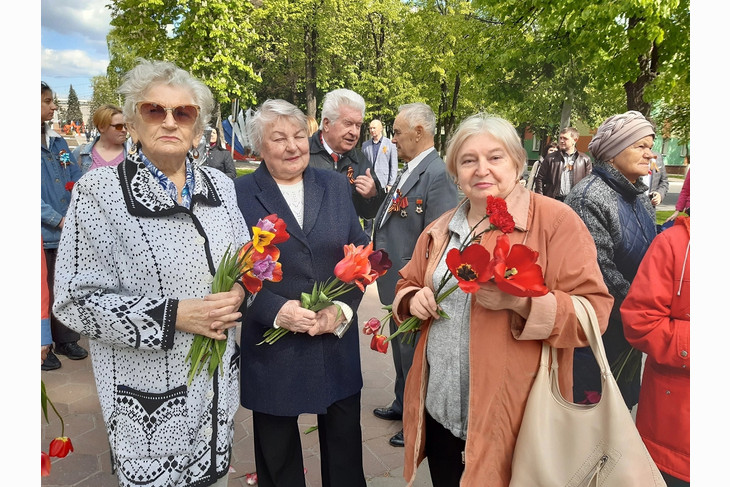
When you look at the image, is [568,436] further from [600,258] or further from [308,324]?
[600,258]

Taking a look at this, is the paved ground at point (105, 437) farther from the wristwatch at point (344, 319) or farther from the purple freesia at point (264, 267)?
the purple freesia at point (264, 267)

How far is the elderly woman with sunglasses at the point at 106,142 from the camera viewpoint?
4652 millimetres

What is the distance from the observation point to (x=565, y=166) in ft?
22.0

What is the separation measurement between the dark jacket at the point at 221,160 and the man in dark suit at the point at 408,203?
375cm

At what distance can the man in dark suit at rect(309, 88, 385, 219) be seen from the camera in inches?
135

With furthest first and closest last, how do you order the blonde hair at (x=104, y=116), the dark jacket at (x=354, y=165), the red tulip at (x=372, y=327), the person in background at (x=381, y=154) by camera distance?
1. the person in background at (x=381, y=154)
2. the blonde hair at (x=104, y=116)
3. the dark jacket at (x=354, y=165)
4. the red tulip at (x=372, y=327)

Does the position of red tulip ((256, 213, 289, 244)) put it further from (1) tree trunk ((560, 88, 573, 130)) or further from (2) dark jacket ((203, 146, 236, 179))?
(1) tree trunk ((560, 88, 573, 130))

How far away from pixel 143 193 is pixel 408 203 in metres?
2.05

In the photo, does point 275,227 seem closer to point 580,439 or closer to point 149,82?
point 149,82

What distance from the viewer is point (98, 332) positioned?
164 cm

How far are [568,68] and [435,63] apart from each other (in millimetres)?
12875

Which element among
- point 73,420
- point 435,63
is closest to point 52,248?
point 73,420

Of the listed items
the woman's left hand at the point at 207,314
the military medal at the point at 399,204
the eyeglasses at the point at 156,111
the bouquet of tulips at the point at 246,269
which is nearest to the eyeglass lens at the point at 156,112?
the eyeglasses at the point at 156,111

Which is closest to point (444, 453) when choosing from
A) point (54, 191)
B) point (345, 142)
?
point (345, 142)
